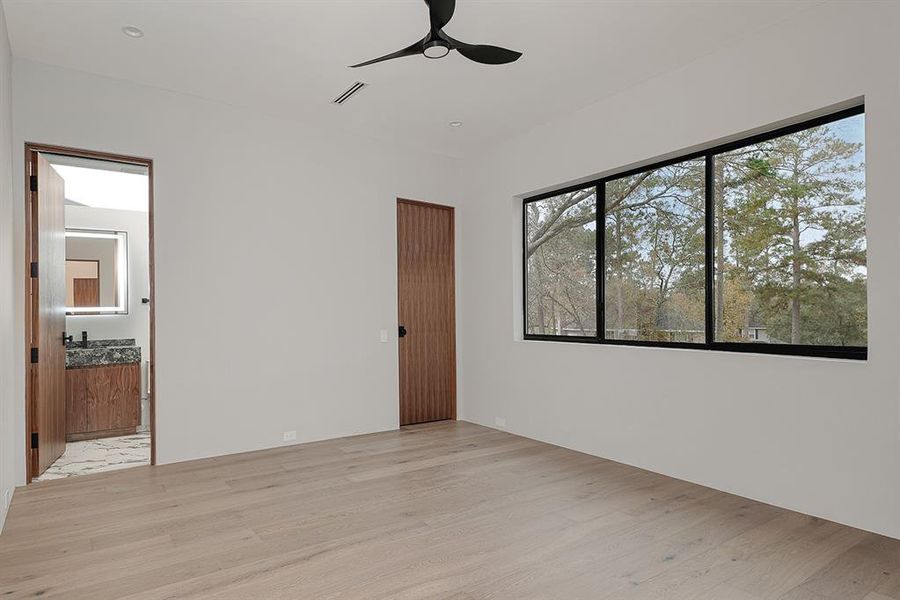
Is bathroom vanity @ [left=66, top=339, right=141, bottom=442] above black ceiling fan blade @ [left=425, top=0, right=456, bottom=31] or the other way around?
the other way around

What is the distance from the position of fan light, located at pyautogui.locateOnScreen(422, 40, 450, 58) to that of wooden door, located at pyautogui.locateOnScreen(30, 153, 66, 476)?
10.00 ft

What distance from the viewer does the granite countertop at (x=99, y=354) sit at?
5359 mm

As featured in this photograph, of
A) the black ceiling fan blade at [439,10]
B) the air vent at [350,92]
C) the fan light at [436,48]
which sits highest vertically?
the air vent at [350,92]

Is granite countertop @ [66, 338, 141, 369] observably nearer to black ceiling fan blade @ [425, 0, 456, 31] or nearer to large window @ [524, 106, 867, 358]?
large window @ [524, 106, 867, 358]

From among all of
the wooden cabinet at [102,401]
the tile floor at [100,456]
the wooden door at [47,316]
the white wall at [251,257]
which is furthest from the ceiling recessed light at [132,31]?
the wooden cabinet at [102,401]

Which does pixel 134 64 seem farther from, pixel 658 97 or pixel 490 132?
pixel 658 97

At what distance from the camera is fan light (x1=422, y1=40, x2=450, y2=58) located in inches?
114

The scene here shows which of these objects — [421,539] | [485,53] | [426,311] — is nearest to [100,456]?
[426,311]

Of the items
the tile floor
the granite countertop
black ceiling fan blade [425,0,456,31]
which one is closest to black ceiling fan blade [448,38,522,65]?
black ceiling fan blade [425,0,456,31]

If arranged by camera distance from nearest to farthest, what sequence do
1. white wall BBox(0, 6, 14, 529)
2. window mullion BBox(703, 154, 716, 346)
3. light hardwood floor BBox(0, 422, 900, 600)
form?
1. light hardwood floor BBox(0, 422, 900, 600)
2. white wall BBox(0, 6, 14, 529)
3. window mullion BBox(703, 154, 716, 346)

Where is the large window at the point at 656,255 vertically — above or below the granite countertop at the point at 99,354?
above

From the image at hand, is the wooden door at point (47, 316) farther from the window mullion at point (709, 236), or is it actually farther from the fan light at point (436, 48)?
the window mullion at point (709, 236)

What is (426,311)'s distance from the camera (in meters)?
5.91

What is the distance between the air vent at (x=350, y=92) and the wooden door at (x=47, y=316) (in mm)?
2224
